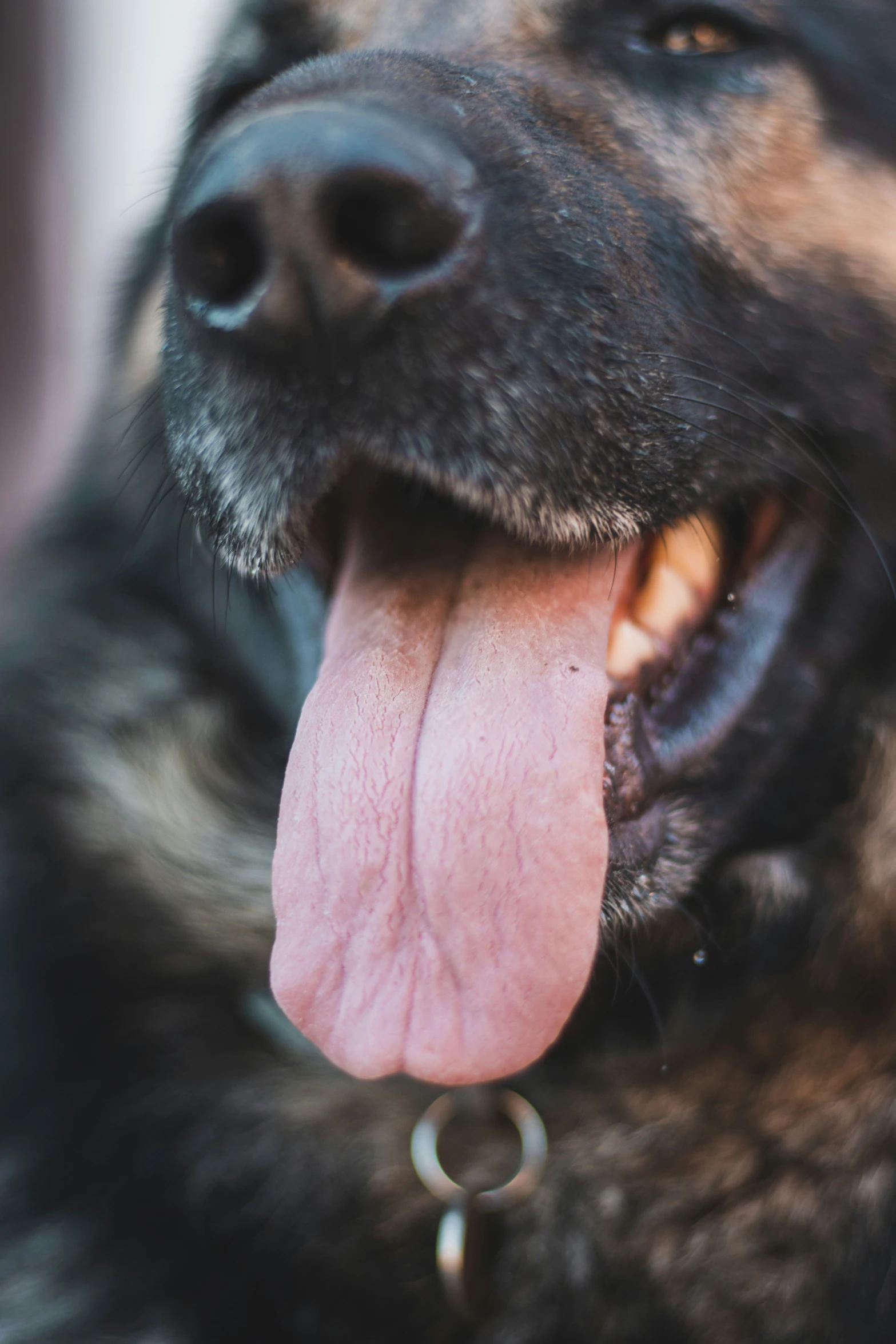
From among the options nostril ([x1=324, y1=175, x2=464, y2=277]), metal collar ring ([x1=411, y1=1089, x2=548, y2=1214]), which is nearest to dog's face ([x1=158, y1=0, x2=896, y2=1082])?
nostril ([x1=324, y1=175, x2=464, y2=277])

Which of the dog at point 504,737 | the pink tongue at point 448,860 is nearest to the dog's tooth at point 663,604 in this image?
the dog at point 504,737

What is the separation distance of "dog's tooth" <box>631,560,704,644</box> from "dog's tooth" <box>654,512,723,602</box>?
0.01 m

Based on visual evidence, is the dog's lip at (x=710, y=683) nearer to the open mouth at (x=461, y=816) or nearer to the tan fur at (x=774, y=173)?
the open mouth at (x=461, y=816)

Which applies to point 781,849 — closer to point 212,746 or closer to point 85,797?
point 212,746

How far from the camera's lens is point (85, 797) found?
1603 millimetres

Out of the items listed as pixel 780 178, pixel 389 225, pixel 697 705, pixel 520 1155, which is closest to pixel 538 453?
pixel 389 225

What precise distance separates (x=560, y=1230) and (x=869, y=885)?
20.2 inches

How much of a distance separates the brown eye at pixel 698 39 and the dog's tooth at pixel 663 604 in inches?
24.5

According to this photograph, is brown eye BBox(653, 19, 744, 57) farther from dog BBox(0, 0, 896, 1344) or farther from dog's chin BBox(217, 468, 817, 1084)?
dog's chin BBox(217, 468, 817, 1084)

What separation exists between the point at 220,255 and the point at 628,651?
55 cm

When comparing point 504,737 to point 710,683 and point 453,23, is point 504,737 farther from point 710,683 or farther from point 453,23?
point 453,23

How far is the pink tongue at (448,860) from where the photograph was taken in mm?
1010

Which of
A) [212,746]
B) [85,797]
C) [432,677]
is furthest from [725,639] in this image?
[85,797]

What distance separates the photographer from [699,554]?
4.16 ft
